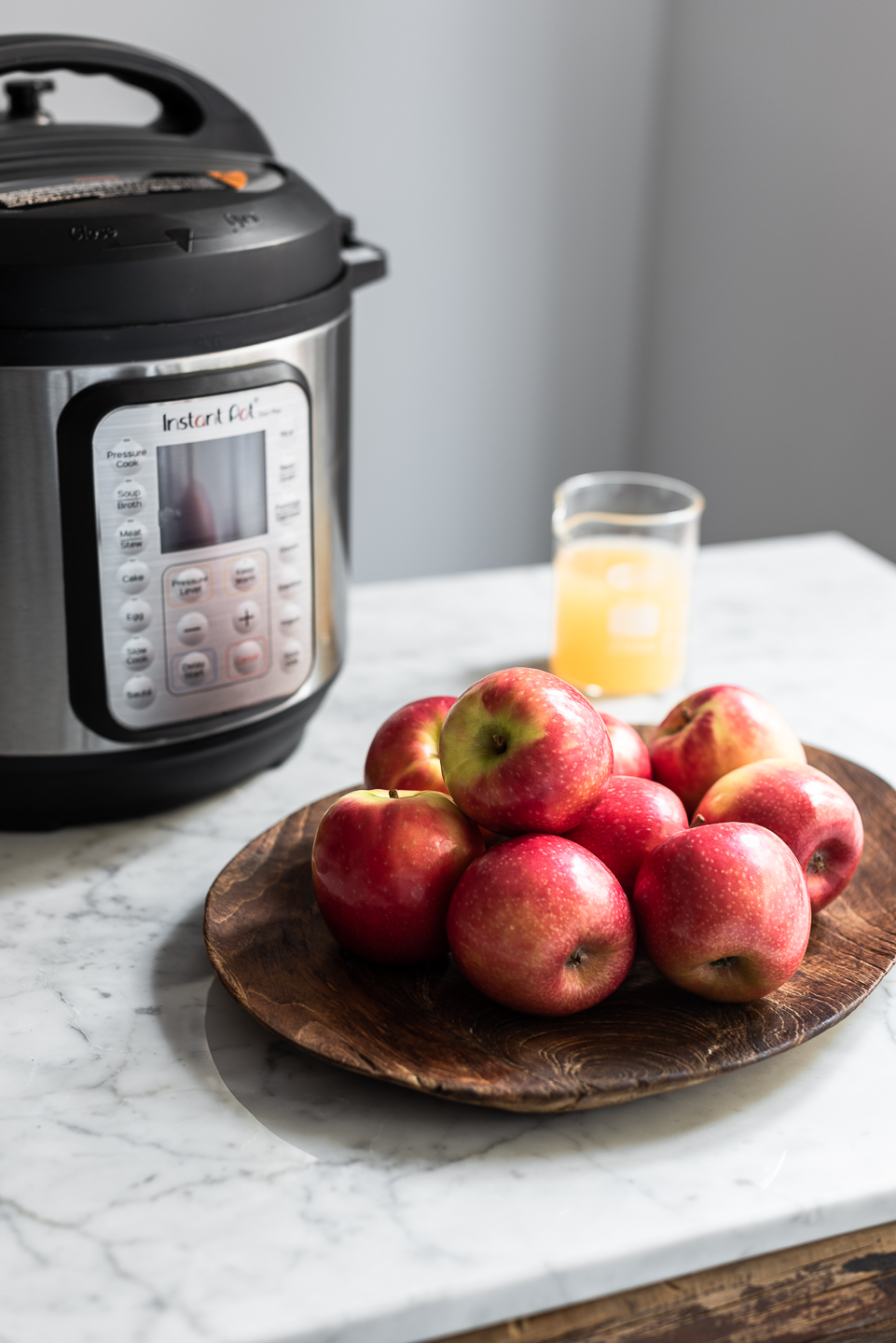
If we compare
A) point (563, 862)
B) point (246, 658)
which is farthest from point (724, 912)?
point (246, 658)

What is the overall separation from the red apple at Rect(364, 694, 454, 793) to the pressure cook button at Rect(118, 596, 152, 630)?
15 cm

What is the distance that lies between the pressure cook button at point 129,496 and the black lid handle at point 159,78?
0.29 metres

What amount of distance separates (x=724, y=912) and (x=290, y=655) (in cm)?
35

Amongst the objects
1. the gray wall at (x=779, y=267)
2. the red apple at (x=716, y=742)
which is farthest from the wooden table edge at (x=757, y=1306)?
the gray wall at (x=779, y=267)

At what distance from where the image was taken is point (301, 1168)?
1.71 feet

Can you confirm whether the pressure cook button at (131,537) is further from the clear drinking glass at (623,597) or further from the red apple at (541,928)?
the clear drinking glass at (623,597)

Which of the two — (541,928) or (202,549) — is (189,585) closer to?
(202,549)

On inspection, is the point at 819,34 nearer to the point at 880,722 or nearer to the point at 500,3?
the point at 500,3

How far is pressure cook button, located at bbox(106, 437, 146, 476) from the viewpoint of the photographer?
684mm

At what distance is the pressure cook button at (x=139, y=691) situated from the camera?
733 mm

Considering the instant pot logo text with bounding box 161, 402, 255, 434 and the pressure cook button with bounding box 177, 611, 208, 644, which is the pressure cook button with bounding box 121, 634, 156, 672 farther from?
the instant pot logo text with bounding box 161, 402, 255, 434

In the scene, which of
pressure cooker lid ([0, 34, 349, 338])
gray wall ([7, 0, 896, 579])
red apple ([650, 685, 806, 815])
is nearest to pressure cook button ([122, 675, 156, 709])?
pressure cooker lid ([0, 34, 349, 338])

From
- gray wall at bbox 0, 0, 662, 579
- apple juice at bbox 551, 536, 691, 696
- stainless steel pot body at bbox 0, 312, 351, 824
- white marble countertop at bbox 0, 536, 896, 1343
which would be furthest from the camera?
gray wall at bbox 0, 0, 662, 579

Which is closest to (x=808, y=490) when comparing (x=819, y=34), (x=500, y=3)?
(x=819, y=34)
